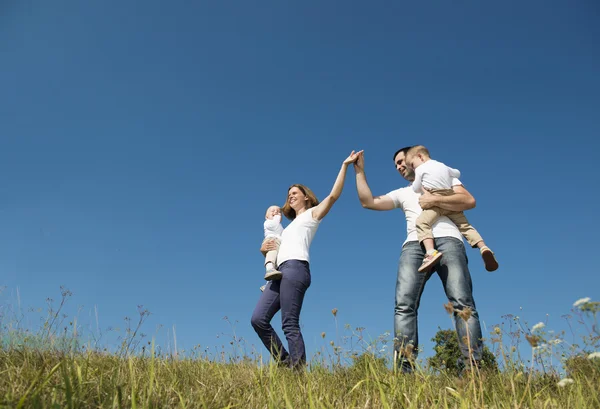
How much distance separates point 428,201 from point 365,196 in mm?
827

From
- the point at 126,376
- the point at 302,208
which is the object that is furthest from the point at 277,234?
the point at 126,376

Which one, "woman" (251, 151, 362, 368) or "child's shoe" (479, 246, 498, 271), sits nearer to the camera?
"child's shoe" (479, 246, 498, 271)

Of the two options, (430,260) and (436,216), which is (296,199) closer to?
(436,216)

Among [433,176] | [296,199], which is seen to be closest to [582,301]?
[433,176]

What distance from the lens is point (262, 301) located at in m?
5.66

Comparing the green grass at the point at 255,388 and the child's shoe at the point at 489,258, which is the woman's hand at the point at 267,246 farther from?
the child's shoe at the point at 489,258

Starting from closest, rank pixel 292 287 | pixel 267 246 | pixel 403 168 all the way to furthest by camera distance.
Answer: pixel 292 287
pixel 403 168
pixel 267 246

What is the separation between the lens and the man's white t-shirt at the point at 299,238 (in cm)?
555

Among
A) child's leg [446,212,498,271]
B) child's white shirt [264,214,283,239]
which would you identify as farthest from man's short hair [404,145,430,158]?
child's white shirt [264,214,283,239]

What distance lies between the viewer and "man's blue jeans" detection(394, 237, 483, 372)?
15.0ft

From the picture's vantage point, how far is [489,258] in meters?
5.00

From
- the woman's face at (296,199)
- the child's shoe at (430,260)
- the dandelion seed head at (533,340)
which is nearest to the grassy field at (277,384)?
the dandelion seed head at (533,340)

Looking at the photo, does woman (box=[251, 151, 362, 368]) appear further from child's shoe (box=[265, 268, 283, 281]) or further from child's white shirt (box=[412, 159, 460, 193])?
child's white shirt (box=[412, 159, 460, 193])

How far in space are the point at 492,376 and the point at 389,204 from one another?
2.54 m
